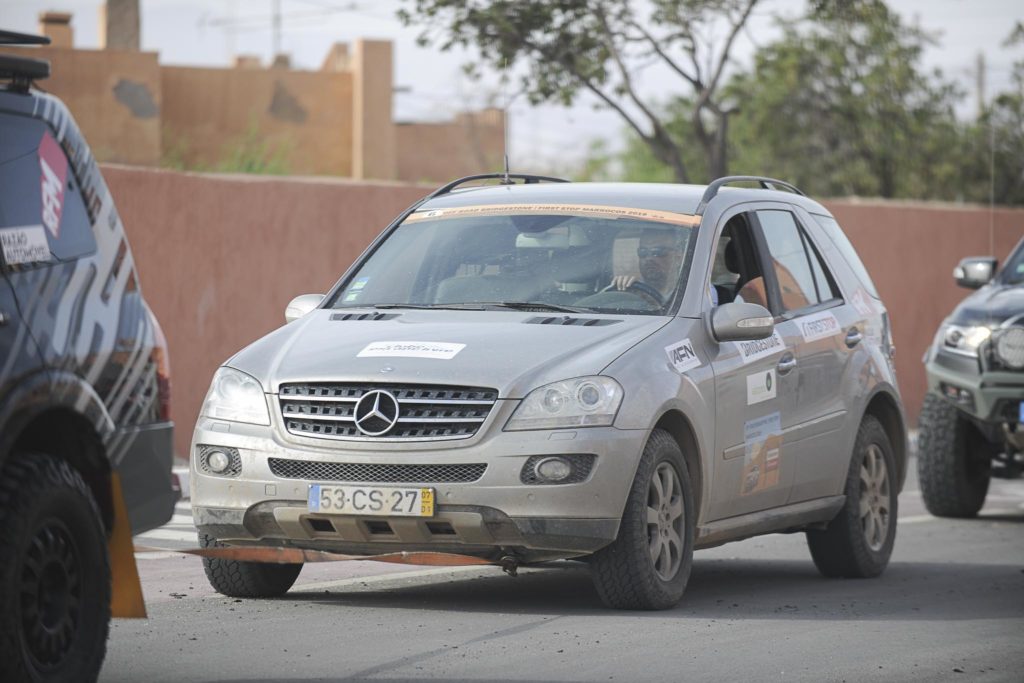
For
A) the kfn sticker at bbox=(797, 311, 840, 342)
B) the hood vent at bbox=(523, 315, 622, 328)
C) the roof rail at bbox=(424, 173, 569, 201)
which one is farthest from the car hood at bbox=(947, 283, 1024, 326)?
the hood vent at bbox=(523, 315, 622, 328)

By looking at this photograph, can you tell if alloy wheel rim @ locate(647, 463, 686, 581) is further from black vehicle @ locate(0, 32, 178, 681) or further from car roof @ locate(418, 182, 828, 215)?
black vehicle @ locate(0, 32, 178, 681)

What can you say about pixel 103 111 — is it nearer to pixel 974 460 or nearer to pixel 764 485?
pixel 974 460

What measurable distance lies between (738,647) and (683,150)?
122 feet

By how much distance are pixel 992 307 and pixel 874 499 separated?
2899 millimetres

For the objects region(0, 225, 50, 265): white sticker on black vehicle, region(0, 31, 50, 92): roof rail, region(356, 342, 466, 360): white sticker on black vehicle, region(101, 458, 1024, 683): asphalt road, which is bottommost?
region(101, 458, 1024, 683): asphalt road

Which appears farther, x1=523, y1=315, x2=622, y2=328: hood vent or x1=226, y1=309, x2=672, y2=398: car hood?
x1=523, y1=315, x2=622, y2=328: hood vent

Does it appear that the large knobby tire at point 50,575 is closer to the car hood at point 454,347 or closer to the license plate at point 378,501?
the license plate at point 378,501

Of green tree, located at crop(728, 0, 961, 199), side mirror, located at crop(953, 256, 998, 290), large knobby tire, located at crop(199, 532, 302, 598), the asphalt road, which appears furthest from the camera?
green tree, located at crop(728, 0, 961, 199)

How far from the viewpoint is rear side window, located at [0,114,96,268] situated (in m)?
5.43

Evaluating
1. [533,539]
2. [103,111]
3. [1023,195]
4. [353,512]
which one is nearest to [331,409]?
[353,512]

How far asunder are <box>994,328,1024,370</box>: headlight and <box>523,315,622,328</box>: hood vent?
15.8ft

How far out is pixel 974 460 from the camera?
13188 mm

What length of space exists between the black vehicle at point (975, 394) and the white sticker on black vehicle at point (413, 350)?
5.53 m

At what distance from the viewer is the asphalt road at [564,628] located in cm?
663
